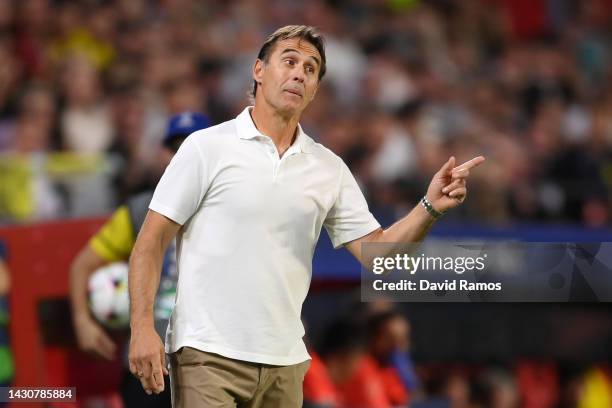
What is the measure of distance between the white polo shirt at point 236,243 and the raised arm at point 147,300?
0.07m

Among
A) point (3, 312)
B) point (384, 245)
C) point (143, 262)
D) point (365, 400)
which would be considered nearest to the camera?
point (143, 262)

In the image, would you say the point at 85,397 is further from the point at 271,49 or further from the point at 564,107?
the point at 564,107

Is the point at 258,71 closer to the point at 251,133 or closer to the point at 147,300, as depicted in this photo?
the point at 251,133

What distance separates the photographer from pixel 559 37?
14.8 metres


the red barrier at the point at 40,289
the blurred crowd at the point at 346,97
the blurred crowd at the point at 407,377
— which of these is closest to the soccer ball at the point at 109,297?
the red barrier at the point at 40,289

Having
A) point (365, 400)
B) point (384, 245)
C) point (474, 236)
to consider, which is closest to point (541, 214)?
point (474, 236)

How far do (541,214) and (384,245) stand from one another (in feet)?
21.7

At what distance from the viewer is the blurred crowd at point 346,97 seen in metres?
9.85

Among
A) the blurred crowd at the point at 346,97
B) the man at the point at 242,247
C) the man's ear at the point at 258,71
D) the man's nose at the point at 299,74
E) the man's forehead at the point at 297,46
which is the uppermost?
the blurred crowd at the point at 346,97

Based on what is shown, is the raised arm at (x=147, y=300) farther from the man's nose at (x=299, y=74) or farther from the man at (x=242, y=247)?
the man's nose at (x=299, y=74)

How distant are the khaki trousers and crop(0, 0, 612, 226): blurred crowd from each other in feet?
15.4

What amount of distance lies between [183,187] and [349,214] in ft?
2.27

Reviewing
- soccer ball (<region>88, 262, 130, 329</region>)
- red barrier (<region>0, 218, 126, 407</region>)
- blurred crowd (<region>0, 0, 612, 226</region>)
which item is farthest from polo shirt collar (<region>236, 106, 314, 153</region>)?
blurred crowd (<region>0, 0, 612, 226</region>)

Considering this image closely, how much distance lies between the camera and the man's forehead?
4449 mm
